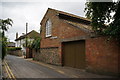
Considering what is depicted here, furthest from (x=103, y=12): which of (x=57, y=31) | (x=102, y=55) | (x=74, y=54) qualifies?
(x=57, y=31)

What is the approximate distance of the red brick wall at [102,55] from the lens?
8328 mm

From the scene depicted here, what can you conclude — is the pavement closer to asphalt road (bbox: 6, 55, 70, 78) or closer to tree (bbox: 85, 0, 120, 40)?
asphalt road (bbox: 6, 55, 70, 78)

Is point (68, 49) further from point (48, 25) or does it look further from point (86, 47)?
point (48, 25)

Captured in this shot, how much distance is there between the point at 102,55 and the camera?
9117mm

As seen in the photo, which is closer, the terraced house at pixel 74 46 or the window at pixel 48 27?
the terraced house at pixel 74 46

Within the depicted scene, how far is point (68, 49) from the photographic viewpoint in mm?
13055

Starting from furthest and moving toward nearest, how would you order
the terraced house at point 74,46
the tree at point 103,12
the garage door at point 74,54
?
the garage door at point 74,54 → the terraced house at point 74,46 → the tree at point 103,12

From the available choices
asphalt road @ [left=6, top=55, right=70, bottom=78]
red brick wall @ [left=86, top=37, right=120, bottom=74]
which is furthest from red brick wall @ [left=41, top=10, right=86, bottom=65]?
asphalt road @ [left=6, top=55, right=70, bottom=78]

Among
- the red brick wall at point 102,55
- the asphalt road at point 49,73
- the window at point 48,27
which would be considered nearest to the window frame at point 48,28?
the window at point 48,27

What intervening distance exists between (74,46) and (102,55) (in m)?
3.62

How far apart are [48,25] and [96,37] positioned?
9.39 metres

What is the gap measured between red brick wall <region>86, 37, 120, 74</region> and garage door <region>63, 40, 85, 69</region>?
3.22 ft

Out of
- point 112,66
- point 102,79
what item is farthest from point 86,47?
point 102,79

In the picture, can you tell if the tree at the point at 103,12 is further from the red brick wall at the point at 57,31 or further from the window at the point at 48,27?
the window at the point at 48,27
